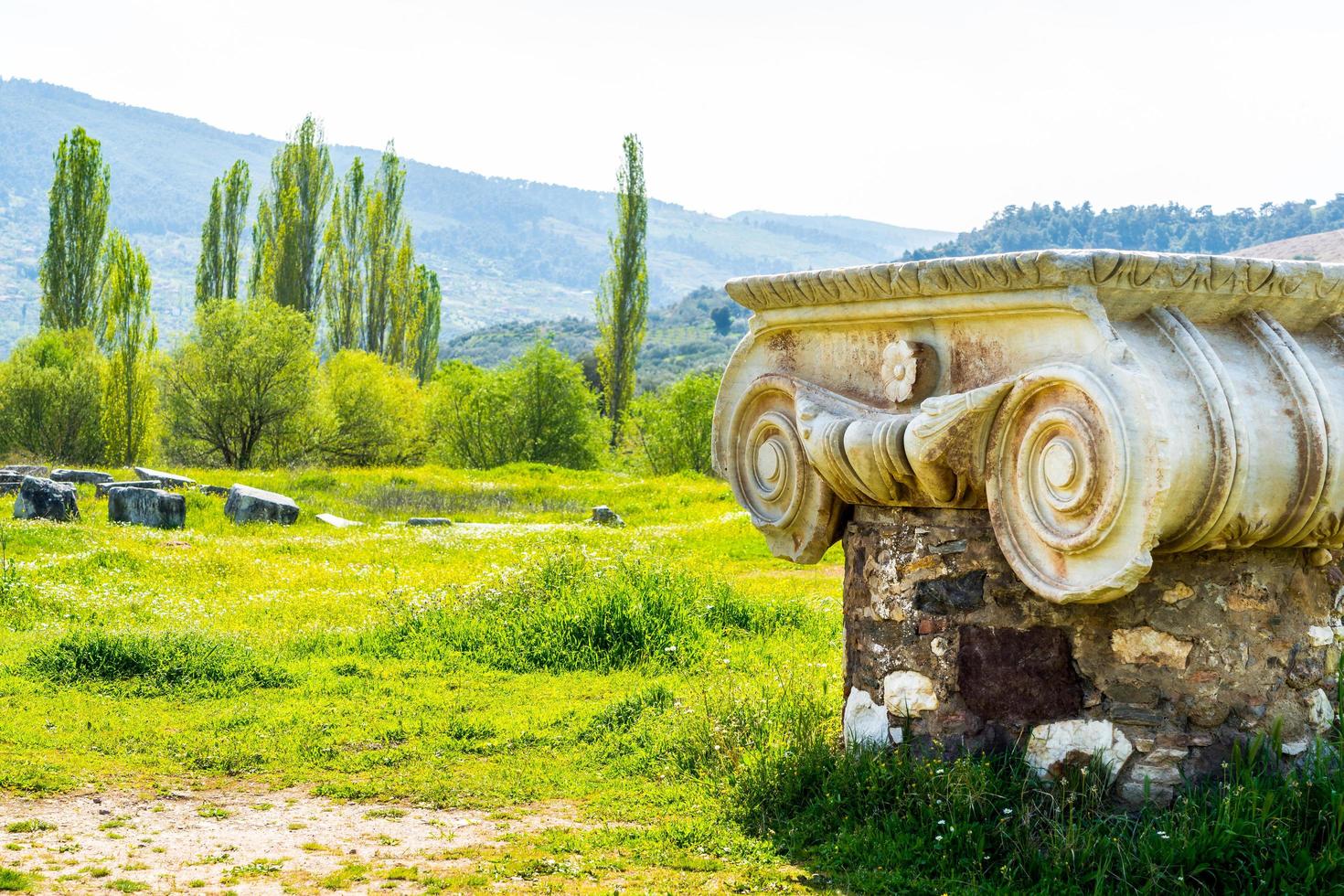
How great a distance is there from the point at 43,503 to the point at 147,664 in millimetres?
9070

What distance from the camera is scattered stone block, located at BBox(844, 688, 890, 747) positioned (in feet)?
15.3

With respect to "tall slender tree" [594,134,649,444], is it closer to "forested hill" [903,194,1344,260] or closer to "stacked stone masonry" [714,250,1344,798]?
"forested hill" [903,194,1344,260]

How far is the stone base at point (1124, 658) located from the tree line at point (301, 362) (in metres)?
26.7

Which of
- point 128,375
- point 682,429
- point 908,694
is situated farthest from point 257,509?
point 682,429


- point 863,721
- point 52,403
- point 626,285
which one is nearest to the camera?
point 863,721

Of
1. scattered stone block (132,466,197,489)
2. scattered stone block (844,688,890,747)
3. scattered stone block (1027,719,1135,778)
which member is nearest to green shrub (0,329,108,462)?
scattered stone block (132,466,197,489)

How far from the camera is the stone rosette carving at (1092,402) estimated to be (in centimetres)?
368

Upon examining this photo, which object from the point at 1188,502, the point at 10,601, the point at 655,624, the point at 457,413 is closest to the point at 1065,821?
the point at 1188,502

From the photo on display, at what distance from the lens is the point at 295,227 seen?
1582 inches

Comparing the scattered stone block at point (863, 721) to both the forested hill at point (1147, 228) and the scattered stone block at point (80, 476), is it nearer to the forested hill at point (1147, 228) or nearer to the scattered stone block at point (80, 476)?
the scattered stone block at point (80, 476)

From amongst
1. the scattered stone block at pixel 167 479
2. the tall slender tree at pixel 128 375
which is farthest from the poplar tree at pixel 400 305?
the scattered stone block at pixel 167 479

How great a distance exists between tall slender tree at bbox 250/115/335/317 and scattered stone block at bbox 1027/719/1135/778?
37.6 metres

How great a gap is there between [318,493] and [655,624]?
45.8ft

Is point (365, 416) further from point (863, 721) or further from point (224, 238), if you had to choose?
point (863, 721)
